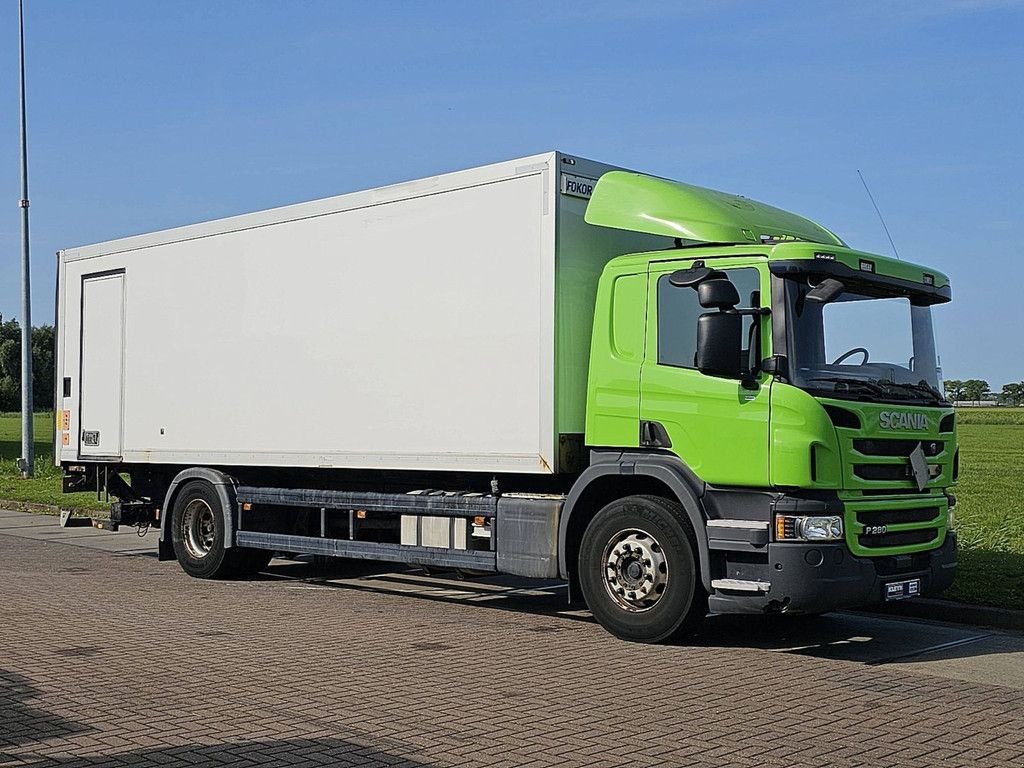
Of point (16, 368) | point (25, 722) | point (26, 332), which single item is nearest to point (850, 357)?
point (25, 722)

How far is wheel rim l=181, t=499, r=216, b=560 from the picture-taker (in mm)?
13289

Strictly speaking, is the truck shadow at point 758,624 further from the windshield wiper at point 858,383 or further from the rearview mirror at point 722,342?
the rearview mirror at point 722,342

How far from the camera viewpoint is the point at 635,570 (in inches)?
368

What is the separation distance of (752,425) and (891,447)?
111 cm

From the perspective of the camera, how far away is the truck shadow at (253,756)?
5734mm

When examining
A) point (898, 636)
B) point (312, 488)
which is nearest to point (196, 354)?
point (312, 488)

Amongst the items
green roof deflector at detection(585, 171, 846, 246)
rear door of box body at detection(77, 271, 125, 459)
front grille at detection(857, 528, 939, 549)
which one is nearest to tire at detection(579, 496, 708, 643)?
front grille at detection(857, 528, 939, 549)

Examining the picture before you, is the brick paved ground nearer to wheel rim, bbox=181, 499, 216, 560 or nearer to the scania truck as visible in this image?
the scania truck

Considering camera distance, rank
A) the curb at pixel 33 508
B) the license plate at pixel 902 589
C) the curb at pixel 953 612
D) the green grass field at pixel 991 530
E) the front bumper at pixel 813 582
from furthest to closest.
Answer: the curb at pixel 33 508 → the green grass field at pixel 991 530 → the curb at pixel 953 612 → the license plate at pixel 902 589 → the front bumper at pixel 813 582

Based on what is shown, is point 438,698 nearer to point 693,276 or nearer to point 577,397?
point 577,397

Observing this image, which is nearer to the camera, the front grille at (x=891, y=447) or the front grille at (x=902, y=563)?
the front grille at (x=891, y=447)

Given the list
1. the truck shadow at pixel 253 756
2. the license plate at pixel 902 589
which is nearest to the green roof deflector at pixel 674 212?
the license plate at pixel 902 589

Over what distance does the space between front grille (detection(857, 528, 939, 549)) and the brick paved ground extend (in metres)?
0.87

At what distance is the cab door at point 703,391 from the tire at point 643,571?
1.63ft
